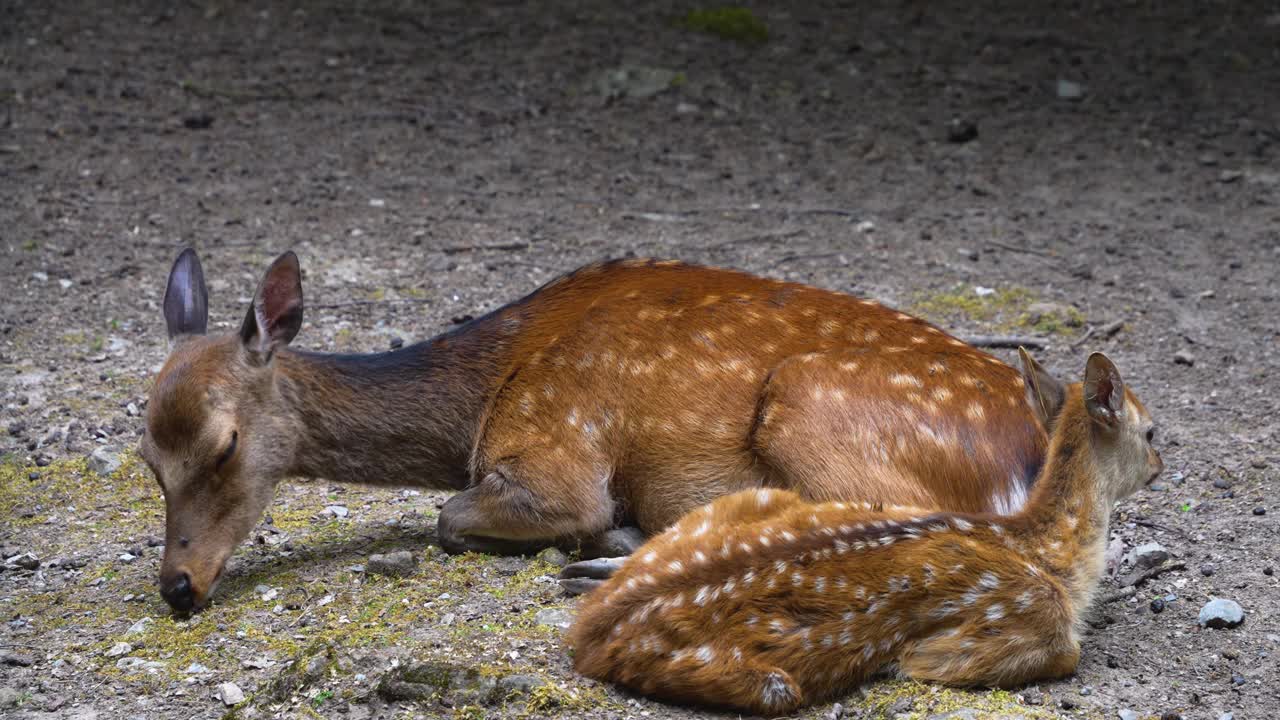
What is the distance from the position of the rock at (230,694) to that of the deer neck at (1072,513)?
232 cm

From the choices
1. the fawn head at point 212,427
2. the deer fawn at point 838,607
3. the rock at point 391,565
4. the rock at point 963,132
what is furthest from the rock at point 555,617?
the rock at point 963,132

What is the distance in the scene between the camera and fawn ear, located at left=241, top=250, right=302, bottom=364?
4922 millimetres

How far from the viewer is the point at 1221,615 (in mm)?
4410

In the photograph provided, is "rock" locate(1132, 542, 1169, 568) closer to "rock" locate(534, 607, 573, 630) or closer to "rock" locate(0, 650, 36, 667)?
"rock" locate(534, 607, 573, 630)

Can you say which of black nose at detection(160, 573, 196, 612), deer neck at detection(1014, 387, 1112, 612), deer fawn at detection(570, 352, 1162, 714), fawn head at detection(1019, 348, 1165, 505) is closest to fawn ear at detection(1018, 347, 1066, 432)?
fawn head at detection(1019, 348, 1165, 505)

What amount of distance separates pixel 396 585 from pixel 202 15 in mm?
8081

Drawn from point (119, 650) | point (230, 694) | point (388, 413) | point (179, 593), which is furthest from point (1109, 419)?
point (119, 650)

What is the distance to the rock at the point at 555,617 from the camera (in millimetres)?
4422

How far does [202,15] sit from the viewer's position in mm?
11484

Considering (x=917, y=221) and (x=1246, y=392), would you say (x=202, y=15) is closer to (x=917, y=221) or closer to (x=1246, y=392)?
(x=917, y=221)

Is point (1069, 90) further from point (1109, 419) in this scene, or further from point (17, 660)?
point (17, 660)

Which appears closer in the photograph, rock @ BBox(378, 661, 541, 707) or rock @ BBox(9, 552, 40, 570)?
rock @ BBox(378, 661, 541, 707)

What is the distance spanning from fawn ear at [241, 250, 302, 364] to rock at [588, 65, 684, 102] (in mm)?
5773

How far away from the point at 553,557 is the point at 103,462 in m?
2.03
